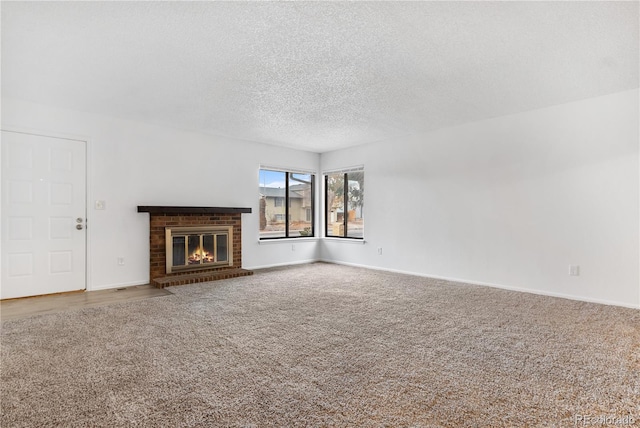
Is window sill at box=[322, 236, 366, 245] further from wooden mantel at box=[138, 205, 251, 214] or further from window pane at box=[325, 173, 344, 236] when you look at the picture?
wooden mantel at box=[138, 205, 251, 214]

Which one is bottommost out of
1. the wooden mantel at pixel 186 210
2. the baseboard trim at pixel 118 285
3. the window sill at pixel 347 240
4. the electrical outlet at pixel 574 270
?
the baseboard trim at pixel 118 285

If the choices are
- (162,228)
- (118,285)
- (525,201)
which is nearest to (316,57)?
(525,201)

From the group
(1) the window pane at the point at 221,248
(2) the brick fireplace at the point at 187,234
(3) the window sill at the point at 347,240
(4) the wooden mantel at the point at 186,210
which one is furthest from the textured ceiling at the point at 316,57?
(3) the window sill at the point at 347,240

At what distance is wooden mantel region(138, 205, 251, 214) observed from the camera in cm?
500

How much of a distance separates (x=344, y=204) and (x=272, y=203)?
151 cm

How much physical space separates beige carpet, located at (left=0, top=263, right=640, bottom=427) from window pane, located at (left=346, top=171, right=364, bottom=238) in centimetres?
295

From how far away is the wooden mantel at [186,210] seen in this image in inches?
197

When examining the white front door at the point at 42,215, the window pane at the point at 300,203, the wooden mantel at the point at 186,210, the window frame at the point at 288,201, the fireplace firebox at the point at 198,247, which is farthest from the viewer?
the window pane at the point at 300,203

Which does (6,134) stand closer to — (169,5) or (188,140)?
(188,140)

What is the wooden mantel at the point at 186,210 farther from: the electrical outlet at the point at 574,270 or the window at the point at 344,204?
the electrical outlet at the point at 574,270

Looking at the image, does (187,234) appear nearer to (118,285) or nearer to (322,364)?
(118,285)

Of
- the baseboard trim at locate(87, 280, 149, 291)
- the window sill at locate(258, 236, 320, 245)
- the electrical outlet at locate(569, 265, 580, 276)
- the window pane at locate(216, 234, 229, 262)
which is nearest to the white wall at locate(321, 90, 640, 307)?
the electrical outlet at locate(569, 265, 580, 276)

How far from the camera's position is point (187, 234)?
541 cm

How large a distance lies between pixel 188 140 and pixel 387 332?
14.4ft
